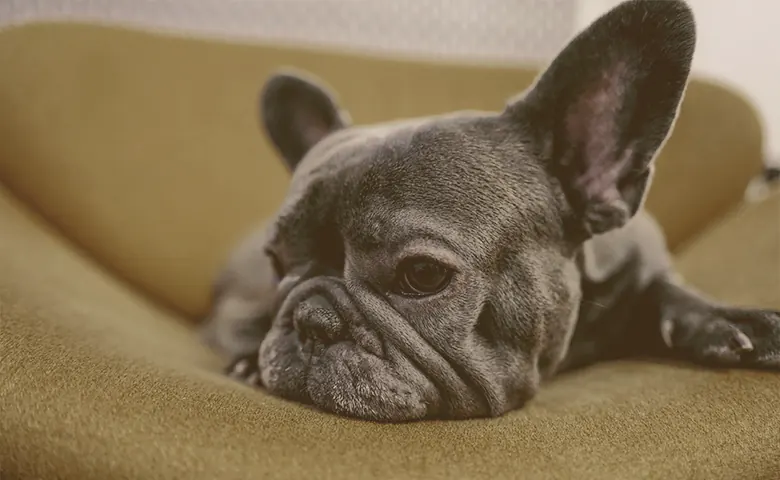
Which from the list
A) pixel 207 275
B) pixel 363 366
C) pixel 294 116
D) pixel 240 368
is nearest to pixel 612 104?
pixel 363 366

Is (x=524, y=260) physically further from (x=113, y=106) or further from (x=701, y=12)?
(x=701, y=12)

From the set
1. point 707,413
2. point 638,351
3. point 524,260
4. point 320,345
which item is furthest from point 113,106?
point 707,413

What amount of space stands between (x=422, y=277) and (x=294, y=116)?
0.59m

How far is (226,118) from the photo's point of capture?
1.97 m

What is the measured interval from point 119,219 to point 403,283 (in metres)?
1.05

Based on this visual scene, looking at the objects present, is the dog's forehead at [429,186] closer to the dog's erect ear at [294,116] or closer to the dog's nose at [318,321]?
the dog's nose at [318,321]

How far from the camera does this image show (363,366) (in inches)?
38.7

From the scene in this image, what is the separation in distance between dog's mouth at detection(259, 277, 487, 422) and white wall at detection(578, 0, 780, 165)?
1892 millimetres

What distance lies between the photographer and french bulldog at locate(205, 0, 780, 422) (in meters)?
1.00

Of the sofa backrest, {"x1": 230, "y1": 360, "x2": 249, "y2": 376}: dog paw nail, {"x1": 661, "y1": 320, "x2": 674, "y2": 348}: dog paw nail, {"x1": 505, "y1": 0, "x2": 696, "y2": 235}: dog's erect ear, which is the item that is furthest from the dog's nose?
the sofa backrest

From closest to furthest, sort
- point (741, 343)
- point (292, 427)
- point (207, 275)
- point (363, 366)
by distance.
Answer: point (292, 427)
point (363, 366)
point (741, 343)
point (207, 275)

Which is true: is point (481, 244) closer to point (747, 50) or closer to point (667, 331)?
point (667, 331)

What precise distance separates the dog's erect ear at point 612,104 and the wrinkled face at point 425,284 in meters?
0.06

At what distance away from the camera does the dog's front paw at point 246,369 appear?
3.90ft
